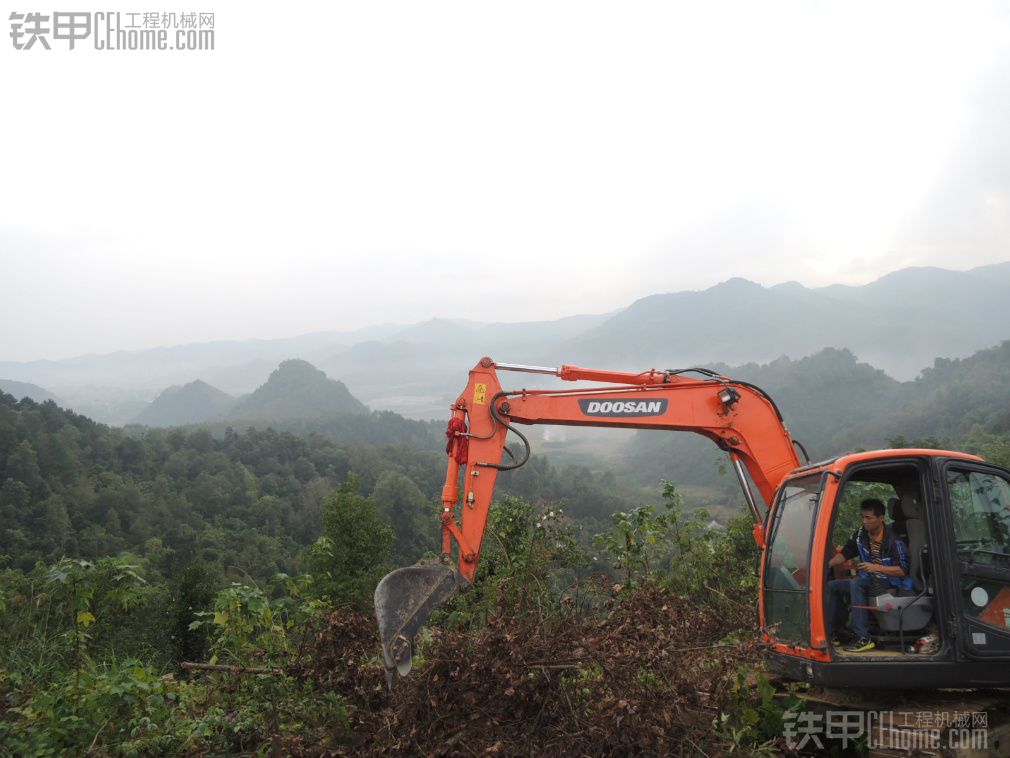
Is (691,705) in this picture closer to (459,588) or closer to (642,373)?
(459,588)

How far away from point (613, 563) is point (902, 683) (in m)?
7.05

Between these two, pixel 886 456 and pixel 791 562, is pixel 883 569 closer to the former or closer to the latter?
pixel 791 562

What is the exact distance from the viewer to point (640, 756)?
476 centimetres

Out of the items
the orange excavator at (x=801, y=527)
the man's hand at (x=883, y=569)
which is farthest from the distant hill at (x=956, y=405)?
the man's hand at (x=883, y=569)

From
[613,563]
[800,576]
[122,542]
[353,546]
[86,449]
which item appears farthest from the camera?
[86,449]

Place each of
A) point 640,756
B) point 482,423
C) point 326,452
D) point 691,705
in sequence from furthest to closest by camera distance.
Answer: point 326,452 < point 482,423 < point 691,705 < point 640,756

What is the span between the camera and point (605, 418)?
626 cm

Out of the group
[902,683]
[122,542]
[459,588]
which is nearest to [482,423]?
[459,588]

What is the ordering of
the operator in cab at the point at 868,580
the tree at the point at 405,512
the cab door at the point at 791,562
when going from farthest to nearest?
the tree at the point at 405,512 < the cab door at the point at 791,562 < the operator in cab at the point at 868,580

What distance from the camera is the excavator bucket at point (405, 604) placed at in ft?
16.0

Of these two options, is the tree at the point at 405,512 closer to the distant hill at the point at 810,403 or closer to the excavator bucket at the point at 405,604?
the distant hill at the point at 810,403

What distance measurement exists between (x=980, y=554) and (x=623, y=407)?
2937 millimetres

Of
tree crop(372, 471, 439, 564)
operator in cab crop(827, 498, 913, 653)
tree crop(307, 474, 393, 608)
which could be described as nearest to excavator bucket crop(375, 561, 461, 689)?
operator in cab crop(827, 498, 913, 653)

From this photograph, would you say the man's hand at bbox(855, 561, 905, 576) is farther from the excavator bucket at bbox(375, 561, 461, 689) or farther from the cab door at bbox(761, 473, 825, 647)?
Result: the excavator bucket at bbox(375, 561, 461, 689)
